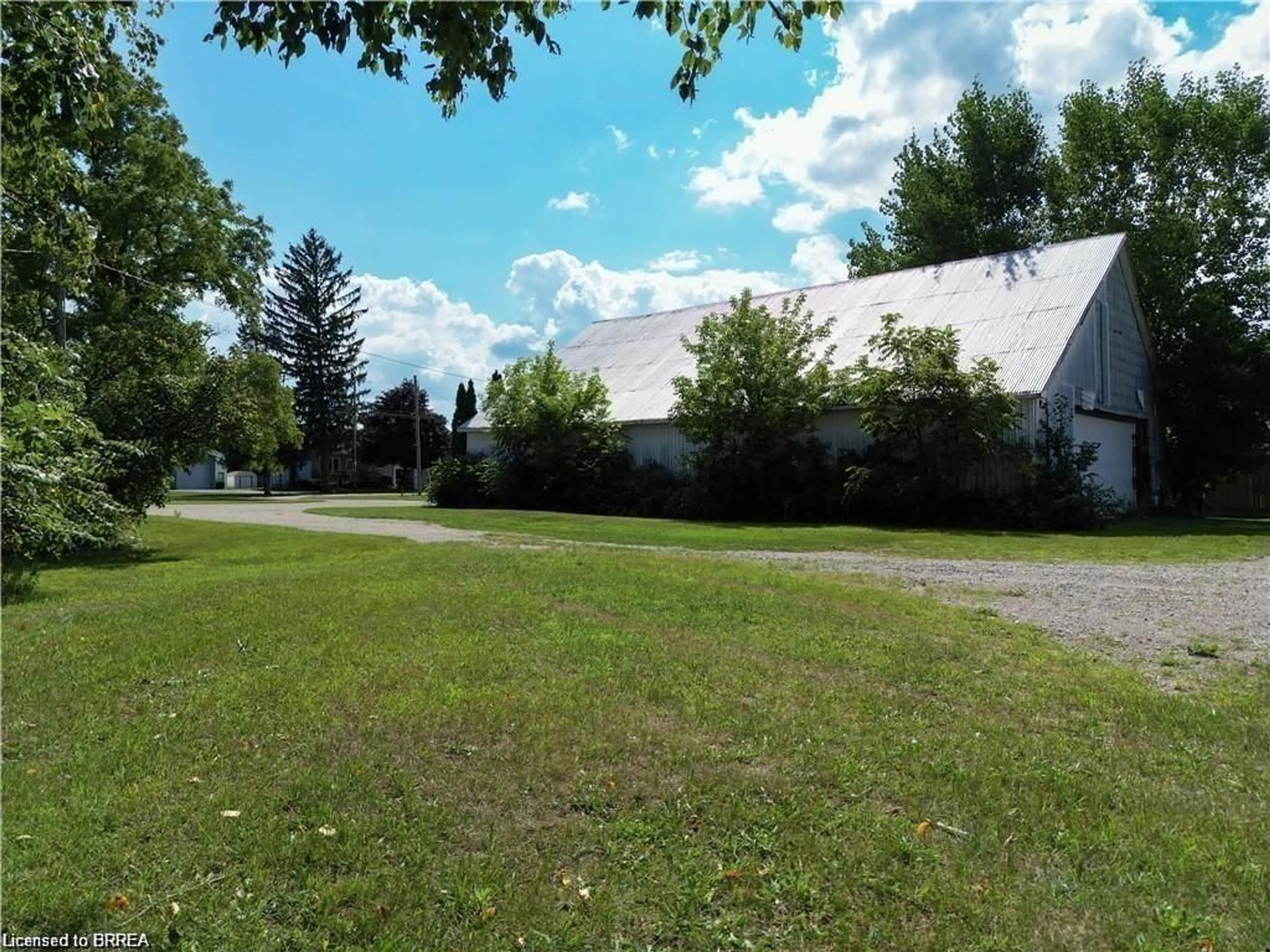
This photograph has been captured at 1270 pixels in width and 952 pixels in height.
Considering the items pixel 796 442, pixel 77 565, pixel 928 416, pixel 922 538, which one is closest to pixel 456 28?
pixel 77 565

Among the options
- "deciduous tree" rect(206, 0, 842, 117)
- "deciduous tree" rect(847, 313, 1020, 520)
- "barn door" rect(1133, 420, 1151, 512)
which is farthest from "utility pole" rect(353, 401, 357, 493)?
"deciduous tree" rect(206, 0, 842, 117)

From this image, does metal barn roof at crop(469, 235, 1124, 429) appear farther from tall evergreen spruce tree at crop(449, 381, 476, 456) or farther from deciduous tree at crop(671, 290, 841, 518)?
tall evergreen spruce tree at crop(449, 381, 476, 456)

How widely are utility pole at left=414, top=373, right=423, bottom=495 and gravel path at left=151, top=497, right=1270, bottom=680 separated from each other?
44036 mm

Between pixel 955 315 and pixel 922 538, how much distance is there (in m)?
11.3

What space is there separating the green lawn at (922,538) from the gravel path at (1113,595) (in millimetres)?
1030

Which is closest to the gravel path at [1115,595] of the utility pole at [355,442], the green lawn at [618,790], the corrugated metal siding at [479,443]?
the green lawn at [618,790]

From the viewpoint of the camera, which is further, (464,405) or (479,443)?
(464,405)

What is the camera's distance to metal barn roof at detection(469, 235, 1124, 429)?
23.0 metres

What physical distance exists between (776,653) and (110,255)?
78.5ft

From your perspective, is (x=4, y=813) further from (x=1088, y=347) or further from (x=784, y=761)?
(x=1088, y=347)

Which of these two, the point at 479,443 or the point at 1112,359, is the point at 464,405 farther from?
the point at 1112,359

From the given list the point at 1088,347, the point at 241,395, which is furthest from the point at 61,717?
the point at 1088,347

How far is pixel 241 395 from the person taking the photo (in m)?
16.5

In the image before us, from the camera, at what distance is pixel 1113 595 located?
9.06m
